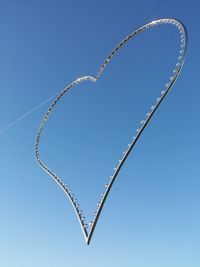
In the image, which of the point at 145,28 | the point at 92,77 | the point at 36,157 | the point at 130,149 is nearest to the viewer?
the point at 130,149

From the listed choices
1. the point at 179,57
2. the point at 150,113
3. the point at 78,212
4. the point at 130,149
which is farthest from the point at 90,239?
the point at 179,57

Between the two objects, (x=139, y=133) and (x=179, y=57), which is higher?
(x=179, y=57)

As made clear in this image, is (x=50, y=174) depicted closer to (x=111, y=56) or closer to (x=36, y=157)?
(x=36, y=157)

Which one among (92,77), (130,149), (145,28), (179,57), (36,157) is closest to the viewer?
(130,149)

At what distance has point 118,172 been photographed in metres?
37.8

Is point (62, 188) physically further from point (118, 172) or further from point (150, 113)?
point (150, 113)

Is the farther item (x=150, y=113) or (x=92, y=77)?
(x=92, y=77)

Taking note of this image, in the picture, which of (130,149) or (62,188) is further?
(62,188)

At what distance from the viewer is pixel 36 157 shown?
56.0 metres

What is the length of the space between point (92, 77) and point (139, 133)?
14364 millimetres

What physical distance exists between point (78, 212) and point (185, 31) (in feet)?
72.0

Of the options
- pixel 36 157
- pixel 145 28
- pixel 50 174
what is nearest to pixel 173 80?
pixel 145 28

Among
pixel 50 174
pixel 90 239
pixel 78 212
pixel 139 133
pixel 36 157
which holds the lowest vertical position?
pixel 90 239

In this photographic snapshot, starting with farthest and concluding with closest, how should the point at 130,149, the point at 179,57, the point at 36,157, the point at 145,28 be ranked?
the point at 36,157
the point at 145,28
the point at 179,57
the point at 130,149
